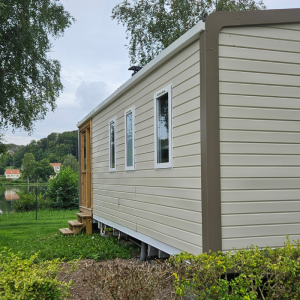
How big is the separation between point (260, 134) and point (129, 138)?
3123 millimetres

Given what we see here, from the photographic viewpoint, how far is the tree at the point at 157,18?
18.2 m

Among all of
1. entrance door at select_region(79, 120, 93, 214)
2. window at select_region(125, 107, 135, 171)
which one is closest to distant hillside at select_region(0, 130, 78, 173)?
entrance door at select_region(79, 120, 93, 214)

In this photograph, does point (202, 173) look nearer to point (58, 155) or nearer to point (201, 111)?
point (201, 111)

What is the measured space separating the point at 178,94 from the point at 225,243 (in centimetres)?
191

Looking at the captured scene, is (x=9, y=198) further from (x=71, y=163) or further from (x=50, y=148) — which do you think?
(x=50, y=148)

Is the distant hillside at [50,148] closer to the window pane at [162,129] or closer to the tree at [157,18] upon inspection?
the tree at [157,18]

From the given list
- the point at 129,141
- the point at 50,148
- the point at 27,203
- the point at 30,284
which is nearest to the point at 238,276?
the point at 30,284

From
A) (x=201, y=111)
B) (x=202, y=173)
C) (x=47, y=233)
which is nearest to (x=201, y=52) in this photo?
(x=201, y=111)

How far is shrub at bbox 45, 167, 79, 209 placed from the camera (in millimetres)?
17781

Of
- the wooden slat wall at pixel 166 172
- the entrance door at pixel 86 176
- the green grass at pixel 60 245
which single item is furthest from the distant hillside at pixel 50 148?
the wooden slat wall at pixel 166 172

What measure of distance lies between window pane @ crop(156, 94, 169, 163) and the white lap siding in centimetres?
126

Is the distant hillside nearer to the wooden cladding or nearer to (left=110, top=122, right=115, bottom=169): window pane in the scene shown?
the wooden cladding

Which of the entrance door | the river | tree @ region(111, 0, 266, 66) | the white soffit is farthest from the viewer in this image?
the river

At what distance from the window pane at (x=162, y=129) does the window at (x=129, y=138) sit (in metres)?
1.16
